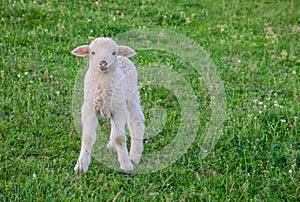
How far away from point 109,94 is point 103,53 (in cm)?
46

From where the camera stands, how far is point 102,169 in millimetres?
5832

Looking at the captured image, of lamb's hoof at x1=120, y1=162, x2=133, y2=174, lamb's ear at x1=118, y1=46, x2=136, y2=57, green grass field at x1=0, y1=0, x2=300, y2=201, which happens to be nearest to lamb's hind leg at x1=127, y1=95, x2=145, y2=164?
lamb's hoof at x1=120, y1=162, x2=133, y2=174

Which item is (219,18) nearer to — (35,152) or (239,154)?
(239,154)

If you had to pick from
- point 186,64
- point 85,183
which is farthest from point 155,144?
point 186,64

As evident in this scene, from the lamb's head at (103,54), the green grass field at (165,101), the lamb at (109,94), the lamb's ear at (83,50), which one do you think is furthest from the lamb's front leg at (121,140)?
the lamb's ear at (83,50)

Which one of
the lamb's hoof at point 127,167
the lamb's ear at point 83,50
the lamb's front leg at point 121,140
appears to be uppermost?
the lamb's ear at point 83,50

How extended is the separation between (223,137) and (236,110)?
83 cm

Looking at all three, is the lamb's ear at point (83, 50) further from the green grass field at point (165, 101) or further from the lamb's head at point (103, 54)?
the green grass field at point (165, 101)

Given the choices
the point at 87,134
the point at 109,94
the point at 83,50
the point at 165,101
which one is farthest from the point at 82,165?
the point at 165,101

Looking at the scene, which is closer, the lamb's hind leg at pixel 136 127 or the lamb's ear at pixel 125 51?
the lamb's ear at pixel 125 51

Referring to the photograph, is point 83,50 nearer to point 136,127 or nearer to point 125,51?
point 125,51

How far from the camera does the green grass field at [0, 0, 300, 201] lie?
219 inches

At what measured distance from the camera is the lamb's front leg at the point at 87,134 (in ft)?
17.6

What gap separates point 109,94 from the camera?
17.2 feet
